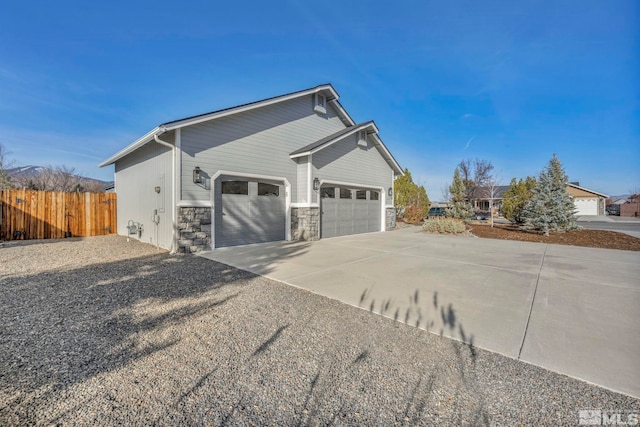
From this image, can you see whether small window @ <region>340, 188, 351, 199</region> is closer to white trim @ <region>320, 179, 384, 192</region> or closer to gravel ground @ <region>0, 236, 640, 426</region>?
white trim @ <region>320, 179, 384, 192</region>

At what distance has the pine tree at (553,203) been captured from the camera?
1146 cm

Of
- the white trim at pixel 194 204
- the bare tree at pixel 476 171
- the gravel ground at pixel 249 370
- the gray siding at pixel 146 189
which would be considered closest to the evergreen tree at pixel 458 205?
the bare tree at pixel 476 171

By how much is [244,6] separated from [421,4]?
6002 millimetres

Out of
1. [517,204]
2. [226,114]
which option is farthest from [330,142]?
[517,204]

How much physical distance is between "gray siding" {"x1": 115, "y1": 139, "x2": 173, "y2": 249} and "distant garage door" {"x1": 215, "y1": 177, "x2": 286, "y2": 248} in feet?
4.74

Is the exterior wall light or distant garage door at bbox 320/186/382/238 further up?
the exterior wall light

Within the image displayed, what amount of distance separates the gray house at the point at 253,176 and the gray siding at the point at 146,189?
0.11ft

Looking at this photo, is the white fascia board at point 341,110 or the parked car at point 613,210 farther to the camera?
the parked car at point 613,210

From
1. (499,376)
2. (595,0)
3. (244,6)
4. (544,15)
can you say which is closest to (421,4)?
(544,15)

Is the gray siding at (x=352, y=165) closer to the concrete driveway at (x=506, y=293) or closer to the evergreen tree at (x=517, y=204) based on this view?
the concrete driveway at (x=506, y=293)

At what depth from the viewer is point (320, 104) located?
11633 millimetres

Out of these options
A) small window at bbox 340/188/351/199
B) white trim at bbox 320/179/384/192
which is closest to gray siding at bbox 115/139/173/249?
white trim at bbox 320/179/384/192

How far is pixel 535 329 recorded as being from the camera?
3.05 meters

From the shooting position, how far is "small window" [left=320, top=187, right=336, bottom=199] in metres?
11.0
